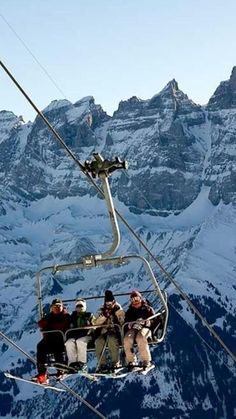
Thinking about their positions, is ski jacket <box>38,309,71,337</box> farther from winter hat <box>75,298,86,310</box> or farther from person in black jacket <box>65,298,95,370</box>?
winter hat <box>75,298,86,310</box>

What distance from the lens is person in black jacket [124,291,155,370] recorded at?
21.6 metres

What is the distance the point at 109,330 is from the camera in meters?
22.0

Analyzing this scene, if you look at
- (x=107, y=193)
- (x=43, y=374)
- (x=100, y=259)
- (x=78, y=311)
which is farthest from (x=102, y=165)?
(x=43, y=374)

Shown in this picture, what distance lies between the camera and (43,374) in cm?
2169

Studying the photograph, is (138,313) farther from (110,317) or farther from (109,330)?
(109,330)

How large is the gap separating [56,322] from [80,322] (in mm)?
566

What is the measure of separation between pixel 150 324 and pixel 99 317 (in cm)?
128

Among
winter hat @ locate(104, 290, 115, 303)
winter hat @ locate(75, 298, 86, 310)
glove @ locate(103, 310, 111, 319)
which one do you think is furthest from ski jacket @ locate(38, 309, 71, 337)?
winter hat @ locate(104, 290, 115, 303)

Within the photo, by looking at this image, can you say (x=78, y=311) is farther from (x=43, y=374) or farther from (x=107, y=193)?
(x=107, y=193)

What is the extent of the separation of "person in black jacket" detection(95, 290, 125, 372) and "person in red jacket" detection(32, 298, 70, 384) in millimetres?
765

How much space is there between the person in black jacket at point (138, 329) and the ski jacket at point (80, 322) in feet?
2.68

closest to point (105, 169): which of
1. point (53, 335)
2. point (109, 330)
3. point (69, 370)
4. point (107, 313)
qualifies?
point (107, 313)

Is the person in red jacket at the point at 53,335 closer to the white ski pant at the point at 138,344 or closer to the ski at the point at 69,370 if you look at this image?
the ski at the point at 69,370

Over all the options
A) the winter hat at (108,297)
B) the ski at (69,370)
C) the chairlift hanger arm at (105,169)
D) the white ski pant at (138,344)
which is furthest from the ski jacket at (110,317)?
the chairlift hanger arm at (105,169)
